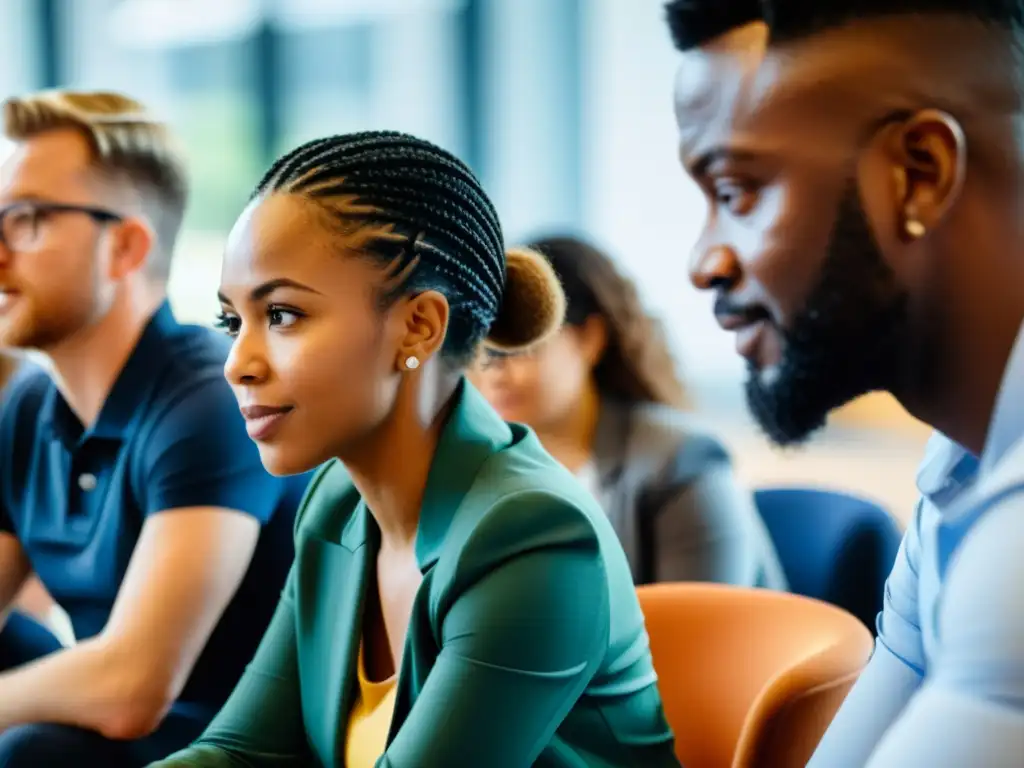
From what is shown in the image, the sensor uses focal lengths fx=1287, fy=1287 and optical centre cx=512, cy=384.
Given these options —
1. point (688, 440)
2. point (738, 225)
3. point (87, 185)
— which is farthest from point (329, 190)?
point (688, 440)

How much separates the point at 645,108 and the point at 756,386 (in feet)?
14.7

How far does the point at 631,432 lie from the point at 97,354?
102 cm

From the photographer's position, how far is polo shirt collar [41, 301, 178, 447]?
170cm

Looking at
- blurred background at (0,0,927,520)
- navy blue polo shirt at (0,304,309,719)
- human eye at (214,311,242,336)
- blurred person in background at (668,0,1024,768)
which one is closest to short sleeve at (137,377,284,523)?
navy blue polo shirt at (0,304,309,719)

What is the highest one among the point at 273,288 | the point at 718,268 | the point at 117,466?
the point at 718,268

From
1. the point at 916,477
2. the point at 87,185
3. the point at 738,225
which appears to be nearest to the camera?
the point at 738,225

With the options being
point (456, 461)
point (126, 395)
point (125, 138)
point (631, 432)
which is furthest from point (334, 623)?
point (631, 432)

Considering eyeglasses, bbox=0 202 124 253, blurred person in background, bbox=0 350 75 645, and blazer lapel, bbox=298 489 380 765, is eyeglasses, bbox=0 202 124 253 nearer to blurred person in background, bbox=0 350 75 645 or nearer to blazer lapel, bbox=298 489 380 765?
blurred person in background, bbox=0 350 75 645

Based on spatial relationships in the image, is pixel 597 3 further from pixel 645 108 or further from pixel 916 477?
pixel 916 477

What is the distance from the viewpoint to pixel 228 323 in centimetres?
124

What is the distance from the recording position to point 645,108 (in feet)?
17.0

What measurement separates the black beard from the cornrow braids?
0.43 m

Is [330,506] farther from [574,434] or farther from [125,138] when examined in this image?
[574,434]

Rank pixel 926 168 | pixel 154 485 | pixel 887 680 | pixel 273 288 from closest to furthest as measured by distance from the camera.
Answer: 1. pixel 926 168
2. pixel 887 680
3. pixel 273 288
4. pixel 154 485
